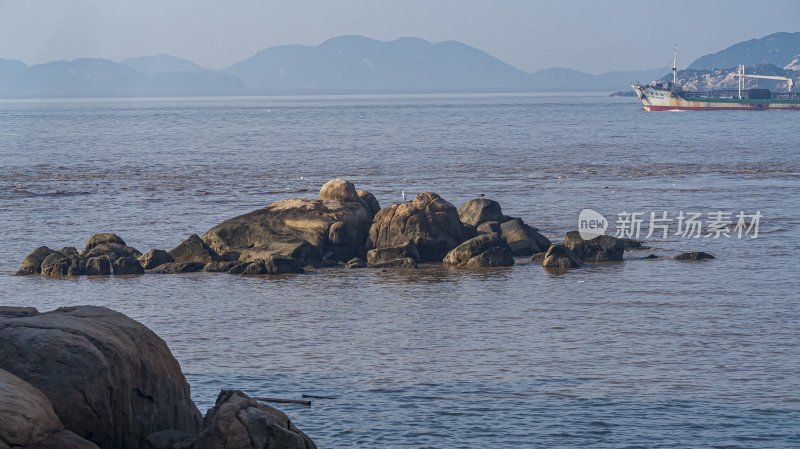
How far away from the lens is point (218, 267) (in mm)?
30719

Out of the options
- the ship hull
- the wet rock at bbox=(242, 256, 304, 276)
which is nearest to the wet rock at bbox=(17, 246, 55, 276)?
the wet rock at bbox=(242, 256, 304, 276)

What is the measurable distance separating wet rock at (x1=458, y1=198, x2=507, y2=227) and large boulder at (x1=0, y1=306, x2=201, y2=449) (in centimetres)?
2276

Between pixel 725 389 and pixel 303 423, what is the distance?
7.44 meters

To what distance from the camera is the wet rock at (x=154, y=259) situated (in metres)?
30.9

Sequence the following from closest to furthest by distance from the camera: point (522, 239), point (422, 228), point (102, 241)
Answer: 1. point (422, 228)
2. point (102, 241)
3. point (522, 239)

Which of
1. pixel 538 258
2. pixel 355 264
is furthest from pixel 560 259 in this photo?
pixel 355 264

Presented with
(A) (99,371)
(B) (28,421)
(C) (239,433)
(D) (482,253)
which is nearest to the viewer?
(B) (28,421)

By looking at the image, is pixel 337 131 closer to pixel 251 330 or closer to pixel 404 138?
pixel 404 138

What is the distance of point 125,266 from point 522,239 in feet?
42.9

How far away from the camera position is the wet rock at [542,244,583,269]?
30.1m

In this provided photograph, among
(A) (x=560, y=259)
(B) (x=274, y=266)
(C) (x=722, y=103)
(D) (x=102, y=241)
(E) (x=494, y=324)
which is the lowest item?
(E) (x=494, y=324)

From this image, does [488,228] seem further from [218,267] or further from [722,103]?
[722,103]

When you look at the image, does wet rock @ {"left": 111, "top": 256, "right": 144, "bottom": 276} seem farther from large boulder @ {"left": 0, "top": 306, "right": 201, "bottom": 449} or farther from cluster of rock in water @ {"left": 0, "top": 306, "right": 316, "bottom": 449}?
cluster of rock in water @ {"left": 0, "top": 306, "right": 316, "bottom": 449}

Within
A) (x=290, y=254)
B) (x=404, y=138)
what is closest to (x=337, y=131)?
(x=404, y=138)
